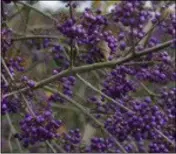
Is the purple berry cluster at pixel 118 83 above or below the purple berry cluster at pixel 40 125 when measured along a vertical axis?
above

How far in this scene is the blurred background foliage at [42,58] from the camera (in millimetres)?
3018

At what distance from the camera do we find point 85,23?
220 centimetres

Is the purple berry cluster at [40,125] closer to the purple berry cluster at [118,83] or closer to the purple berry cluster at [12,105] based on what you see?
the purple berry cluster at [12,105]

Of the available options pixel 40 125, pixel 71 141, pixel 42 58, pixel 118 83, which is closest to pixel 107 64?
pixel 118 83

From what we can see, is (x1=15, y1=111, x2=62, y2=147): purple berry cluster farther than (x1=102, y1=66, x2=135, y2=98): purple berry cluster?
No

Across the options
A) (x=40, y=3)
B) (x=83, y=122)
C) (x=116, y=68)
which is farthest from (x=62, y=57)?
(x=83, y=122)

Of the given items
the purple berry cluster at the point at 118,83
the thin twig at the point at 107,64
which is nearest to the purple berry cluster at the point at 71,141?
the purple berry cluster at the point at 118,83

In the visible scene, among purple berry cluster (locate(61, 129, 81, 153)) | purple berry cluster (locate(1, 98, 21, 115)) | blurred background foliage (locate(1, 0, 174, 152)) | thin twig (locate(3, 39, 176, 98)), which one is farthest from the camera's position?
blurred background foliage (locate(1, 0, 174, 152))

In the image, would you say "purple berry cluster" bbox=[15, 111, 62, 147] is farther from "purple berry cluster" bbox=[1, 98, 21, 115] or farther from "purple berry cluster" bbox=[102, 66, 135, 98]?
"purple berry cluster" bbox=[102, 66, 135, 98]

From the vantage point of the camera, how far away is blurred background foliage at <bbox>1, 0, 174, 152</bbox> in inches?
119

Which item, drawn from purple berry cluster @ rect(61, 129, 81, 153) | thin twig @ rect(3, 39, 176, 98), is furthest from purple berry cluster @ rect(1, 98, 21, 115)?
purple berry cluster @ rect(61, 129, 81, 153)

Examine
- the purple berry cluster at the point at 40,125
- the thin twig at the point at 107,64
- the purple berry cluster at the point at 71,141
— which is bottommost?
the purple berry cluster at the point at 71,141

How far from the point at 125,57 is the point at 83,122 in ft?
10.6

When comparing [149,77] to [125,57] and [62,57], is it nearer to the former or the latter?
[125,57]
